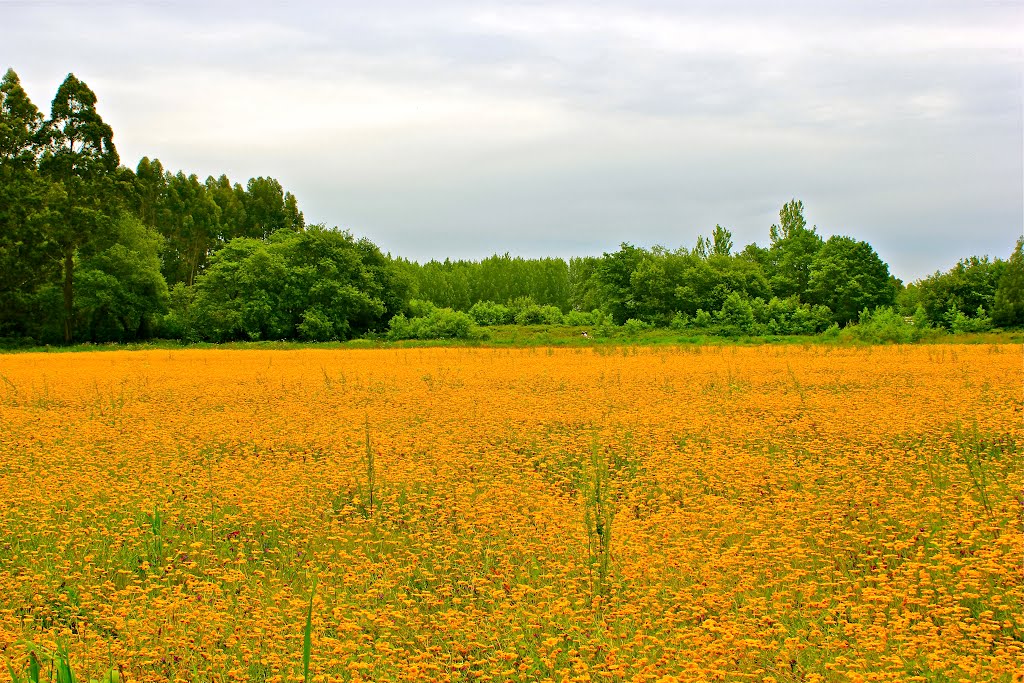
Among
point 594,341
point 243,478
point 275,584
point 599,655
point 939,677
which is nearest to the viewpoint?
point 939,677

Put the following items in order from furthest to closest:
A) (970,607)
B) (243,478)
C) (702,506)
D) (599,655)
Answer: (243,478)
(702,506)
(970,607)
(599,655)

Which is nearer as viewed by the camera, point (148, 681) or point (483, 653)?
point (148, 681)

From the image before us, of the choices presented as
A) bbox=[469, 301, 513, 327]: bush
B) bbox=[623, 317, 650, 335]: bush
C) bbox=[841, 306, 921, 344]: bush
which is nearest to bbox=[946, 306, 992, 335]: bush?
bbox=[841, 306, 921, 344]: bush

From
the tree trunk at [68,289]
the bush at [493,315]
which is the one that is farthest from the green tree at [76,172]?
the bush at [493,315]

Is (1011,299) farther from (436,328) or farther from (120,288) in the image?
(120,288)

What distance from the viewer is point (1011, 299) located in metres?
43.9

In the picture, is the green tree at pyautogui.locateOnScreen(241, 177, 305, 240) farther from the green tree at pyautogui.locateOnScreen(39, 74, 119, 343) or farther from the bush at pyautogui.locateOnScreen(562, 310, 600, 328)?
the bush at pyautogui.locateOnScreen(562, 310, 600, 328)

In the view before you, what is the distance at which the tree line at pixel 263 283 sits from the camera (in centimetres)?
4647

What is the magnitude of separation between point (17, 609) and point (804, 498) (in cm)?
639

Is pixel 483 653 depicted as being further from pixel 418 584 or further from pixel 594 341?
pixel 594 341

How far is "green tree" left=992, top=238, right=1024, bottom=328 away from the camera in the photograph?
42.6 metres

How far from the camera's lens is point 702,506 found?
7766mm

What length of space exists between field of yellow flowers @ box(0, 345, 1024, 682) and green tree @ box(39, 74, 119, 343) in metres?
39.0

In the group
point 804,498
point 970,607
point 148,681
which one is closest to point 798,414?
point 804,498
